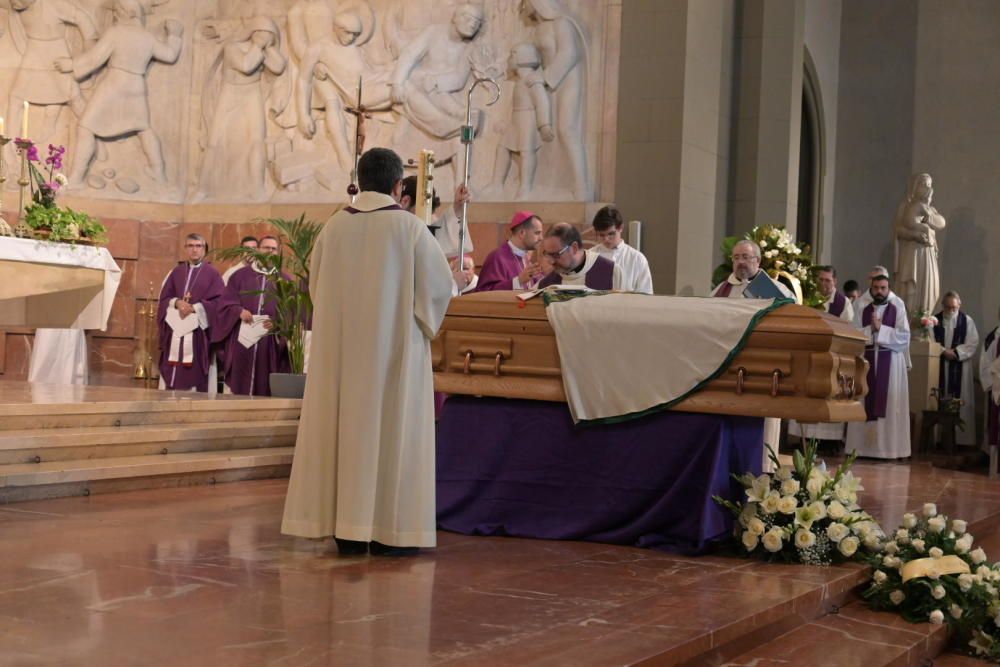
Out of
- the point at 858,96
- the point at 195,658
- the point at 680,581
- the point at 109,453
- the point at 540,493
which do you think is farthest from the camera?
the point at 858,96

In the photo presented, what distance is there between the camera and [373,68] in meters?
12.8

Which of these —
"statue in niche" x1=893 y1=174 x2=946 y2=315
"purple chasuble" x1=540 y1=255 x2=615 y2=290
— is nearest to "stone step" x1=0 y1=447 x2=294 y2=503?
"purple chasuble" x1=540 y1=255 x2=615 y2=290

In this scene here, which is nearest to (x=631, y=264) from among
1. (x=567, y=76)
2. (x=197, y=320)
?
(x=567, y=76)

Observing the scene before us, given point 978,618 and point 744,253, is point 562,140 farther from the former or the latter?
point 978,618

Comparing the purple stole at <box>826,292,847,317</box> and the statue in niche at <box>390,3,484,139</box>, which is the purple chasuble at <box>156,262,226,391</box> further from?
the purple stole at <box>826,292,847,317</box>

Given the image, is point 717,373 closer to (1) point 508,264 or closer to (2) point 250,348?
(1) point 508,264

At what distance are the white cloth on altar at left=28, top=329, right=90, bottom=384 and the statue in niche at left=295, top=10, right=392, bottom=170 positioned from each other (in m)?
3.26

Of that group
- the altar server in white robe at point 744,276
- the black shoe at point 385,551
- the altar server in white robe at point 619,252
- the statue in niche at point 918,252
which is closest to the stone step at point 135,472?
the black shoe at point 385,551

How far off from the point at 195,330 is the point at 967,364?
347 inches

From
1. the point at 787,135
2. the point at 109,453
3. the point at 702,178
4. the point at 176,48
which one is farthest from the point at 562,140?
the point at 109,453

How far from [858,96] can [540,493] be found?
1443cm

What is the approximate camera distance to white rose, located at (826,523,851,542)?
212 inches

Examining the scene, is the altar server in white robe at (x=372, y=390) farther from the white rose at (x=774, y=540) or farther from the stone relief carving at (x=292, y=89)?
the stone relief carving at (x=292, y=89)

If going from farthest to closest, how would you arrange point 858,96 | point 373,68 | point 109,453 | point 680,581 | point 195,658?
point 858,96 → point 373,68 → point 109,453 → point 680,581 → point 195,658
